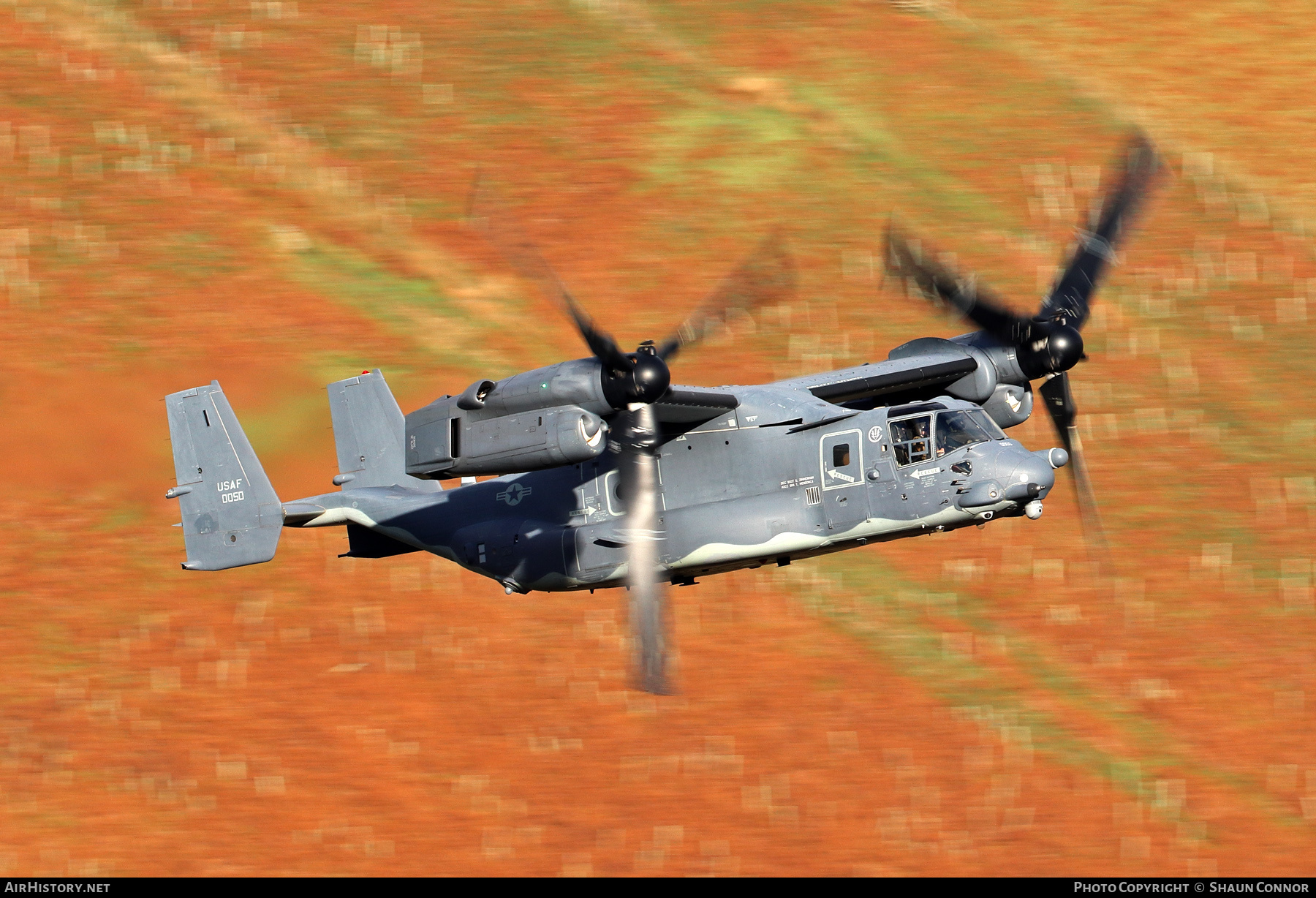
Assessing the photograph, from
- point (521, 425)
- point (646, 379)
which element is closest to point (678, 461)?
point (646, 379)

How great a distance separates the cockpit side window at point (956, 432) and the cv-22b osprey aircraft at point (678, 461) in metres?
0.02

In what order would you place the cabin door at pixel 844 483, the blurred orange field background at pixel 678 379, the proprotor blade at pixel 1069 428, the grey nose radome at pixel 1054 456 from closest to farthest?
the grey nose radome at pixel 1054 456 → the cabin door at pixel 844 483 → the proprotor blade at pixel 1069 428 → the blurred orange field background at pixel 678 379

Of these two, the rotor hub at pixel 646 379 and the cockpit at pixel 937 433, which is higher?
the rotor hub at pixel 646 379

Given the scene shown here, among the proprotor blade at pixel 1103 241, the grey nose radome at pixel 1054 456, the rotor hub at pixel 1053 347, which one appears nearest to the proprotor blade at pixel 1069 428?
the rotor hub at pixel 1053 347

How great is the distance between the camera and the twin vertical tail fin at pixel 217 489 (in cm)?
2841

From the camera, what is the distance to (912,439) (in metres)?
25.0

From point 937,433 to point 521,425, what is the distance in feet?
22.0

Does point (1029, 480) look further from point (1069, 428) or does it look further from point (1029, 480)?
point (1069, 428)

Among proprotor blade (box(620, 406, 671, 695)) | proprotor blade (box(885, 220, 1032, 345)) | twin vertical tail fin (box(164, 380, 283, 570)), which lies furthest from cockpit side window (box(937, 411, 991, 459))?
twin vertical tail fin (box(164, 380, 283, 570))

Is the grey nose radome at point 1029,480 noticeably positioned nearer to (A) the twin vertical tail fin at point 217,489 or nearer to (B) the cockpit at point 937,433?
(B) the cockpit at point 937,433

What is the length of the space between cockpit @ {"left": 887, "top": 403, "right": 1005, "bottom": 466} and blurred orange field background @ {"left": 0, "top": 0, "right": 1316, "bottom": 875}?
332 cm

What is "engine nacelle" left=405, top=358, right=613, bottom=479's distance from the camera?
917 inches

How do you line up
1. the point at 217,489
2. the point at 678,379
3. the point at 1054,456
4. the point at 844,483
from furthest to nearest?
the point at 678,379 < the point at 217,489 < the point at 844,483 < the point at 1054,456

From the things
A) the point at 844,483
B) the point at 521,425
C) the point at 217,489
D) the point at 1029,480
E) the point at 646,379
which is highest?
the point at 217,489
